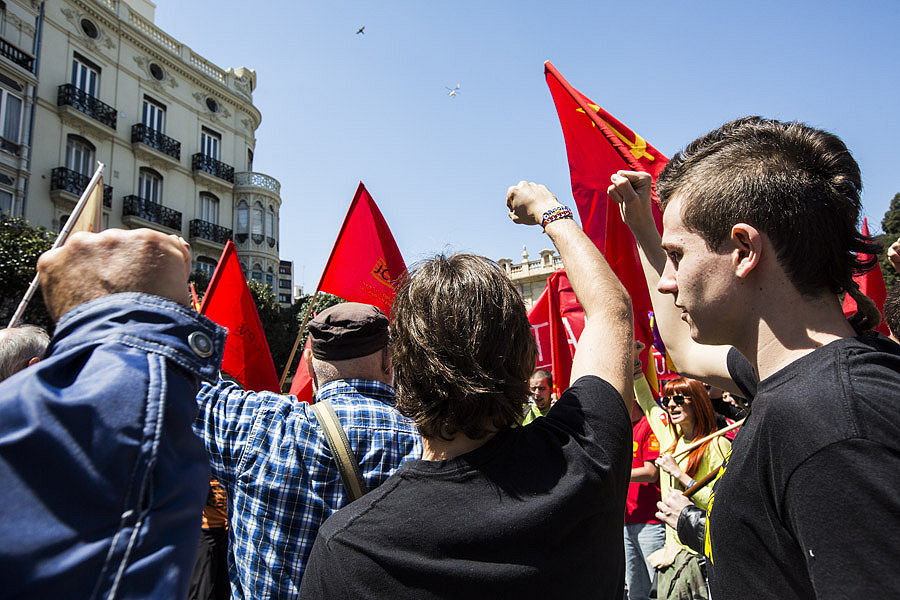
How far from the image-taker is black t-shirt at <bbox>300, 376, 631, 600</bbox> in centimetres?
115

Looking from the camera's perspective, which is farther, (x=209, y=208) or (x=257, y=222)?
(x=257, y=222)

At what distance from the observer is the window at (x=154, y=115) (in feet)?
80.3

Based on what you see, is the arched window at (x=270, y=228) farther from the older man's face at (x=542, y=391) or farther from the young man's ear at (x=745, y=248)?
the young man's ear at (x=745, y=248)

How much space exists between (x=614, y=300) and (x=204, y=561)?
3.24m

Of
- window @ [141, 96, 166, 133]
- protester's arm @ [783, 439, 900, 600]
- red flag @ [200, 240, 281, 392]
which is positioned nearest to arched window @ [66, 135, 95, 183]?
window @ [141, 96, 166, 133]

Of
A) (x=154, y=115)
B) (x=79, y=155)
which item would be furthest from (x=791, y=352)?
(x=154, y=115)

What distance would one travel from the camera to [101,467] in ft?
2.72

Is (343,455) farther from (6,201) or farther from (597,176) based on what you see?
(6,201)

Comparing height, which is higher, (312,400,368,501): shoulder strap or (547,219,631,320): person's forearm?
(547,219,631,320): person's forearm

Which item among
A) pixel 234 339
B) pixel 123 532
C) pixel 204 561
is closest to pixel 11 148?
pixel 234 339

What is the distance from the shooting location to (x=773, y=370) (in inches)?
50.1

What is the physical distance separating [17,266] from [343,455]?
14.9 metres

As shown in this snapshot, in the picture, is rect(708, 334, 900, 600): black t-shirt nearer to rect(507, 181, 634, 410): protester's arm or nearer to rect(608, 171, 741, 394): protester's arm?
rect(507, 181, 634, 410): protester's arm

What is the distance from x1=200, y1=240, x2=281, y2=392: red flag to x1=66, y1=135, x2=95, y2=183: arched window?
66.8ft
